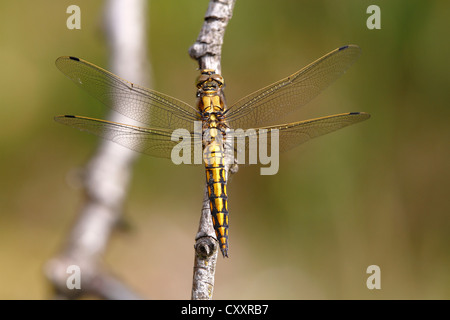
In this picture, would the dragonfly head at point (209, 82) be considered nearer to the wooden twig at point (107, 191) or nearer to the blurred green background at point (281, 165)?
the wooden twig at point (107, 191)

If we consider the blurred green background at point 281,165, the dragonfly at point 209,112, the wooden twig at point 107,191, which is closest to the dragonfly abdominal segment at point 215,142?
the dragonfly at point 209,112

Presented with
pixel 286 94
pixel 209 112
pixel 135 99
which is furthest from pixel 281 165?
pixel 135 99

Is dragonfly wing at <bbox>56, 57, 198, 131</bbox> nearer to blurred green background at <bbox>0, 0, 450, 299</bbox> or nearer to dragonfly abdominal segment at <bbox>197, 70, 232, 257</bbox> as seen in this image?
dragonfly abdominal segment at <bbox>197, 70, 232, 257</bbox>

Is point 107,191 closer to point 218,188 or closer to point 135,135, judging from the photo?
point 135,135

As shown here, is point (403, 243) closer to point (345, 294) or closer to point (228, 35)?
point (345, 294)

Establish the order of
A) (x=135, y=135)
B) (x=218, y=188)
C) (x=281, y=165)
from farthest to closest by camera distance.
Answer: (x=281, y=165), (x=135, y=135), (x=218, y=188)

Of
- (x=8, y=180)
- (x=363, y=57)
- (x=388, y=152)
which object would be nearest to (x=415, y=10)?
(x=363, y=57)
